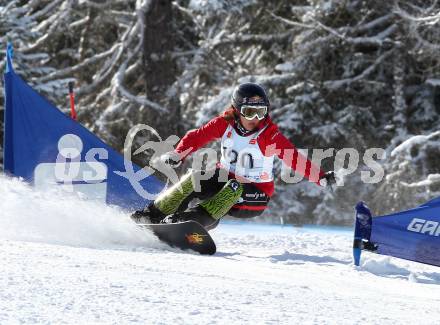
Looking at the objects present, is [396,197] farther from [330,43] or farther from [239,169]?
[239,169]

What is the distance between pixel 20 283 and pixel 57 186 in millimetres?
3435

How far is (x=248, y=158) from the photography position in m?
6.36

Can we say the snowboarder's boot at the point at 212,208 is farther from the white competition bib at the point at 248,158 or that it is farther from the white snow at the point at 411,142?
the white snow at the point at 411,142

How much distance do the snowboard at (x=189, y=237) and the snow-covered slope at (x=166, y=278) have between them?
0.10 meters

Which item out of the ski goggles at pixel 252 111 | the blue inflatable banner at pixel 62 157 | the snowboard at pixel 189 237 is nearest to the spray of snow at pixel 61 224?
the snowboard at pixel 189 237

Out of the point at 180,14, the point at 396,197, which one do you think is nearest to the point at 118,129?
the point at 180,14

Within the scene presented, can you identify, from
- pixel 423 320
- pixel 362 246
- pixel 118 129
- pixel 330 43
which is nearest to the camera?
pixel 423 320

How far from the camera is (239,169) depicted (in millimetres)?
6383

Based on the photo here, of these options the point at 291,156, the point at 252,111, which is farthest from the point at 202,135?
the point at 291,156

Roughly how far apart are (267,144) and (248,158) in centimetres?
19

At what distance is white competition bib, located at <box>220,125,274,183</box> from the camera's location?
20.8ft

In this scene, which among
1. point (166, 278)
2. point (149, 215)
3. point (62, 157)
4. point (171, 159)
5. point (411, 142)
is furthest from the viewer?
point (411, 142)

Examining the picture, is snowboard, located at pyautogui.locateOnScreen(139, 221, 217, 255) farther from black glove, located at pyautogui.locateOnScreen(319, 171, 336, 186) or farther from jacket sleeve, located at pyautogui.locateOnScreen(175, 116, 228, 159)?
black glove, located at pyautogui.locateOnScreen(319, 171, 336, 186)

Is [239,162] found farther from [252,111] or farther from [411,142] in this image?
[411,142]
